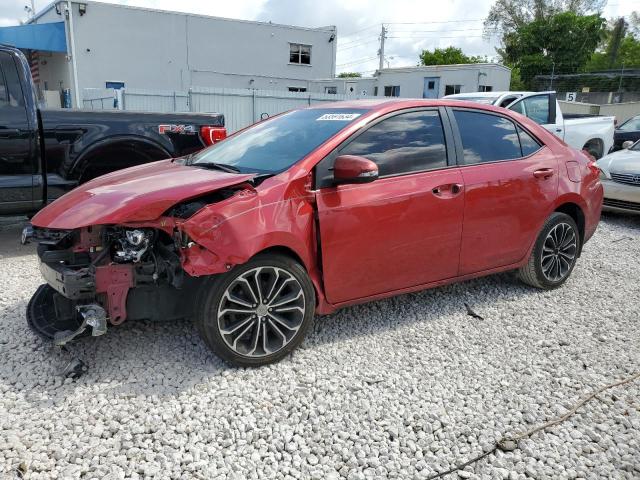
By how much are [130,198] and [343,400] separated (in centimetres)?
169

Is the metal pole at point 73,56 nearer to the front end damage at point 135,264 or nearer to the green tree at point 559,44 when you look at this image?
the front end damage at point 135,264

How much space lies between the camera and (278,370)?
3.29 m

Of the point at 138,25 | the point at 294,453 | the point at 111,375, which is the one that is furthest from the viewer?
the point at 138,25

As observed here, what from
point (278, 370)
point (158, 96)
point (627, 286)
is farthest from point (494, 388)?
point (158, 96)

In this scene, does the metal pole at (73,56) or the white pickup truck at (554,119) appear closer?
the white pickup truck at (554,119)

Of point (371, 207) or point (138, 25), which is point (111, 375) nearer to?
point (371, 207)

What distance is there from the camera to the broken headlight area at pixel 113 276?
3.01 m

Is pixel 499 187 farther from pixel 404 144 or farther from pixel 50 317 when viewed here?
pixel 50 317

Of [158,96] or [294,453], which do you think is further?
[158,96]

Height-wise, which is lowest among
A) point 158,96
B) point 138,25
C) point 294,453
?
point 294,453

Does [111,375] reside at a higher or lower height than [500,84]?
lower

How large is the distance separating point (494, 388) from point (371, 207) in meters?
1.36

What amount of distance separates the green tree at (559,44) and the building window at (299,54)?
19.3m

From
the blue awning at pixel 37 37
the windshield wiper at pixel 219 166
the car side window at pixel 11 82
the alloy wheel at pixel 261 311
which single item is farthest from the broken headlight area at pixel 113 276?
the blue awning at pixel 37 37
